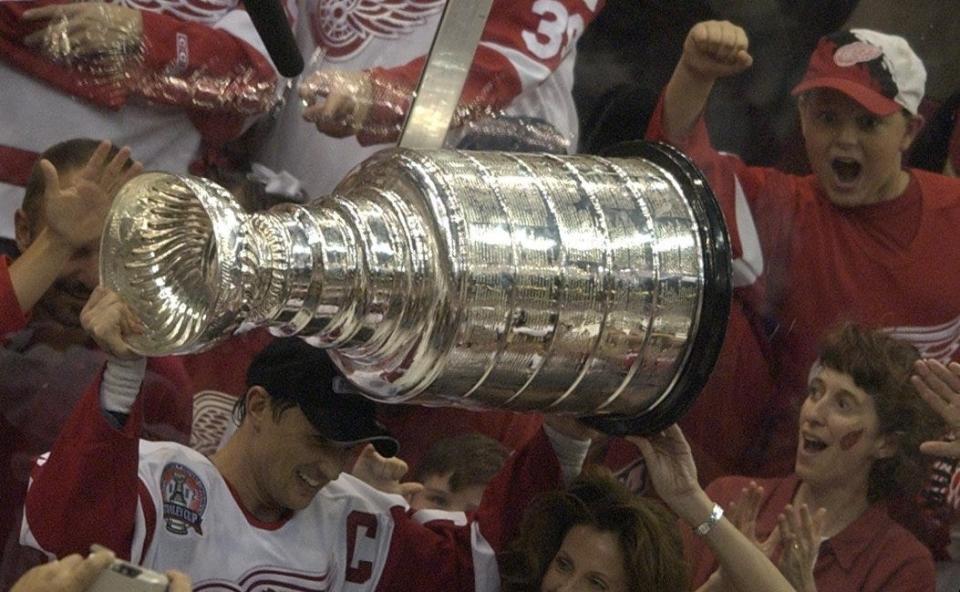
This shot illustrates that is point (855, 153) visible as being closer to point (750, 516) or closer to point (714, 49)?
point (714, 49)

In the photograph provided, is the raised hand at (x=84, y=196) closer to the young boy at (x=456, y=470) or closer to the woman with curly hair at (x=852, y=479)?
the young boy at (x=456, y=470)

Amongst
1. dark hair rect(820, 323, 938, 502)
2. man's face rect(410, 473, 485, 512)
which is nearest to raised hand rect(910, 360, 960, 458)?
dark hair rect(820, 323, 938, 502)

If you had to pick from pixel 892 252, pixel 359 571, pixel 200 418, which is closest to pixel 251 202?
pixel 200 418

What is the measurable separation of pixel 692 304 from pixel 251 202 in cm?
33

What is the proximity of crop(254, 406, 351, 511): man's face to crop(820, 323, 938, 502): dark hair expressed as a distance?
1.17 feet

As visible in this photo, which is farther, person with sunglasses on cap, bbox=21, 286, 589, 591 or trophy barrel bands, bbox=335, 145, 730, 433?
person with sunglasses on cap, bbox=21, 286, 589, 591

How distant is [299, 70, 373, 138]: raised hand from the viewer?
4.27 feet

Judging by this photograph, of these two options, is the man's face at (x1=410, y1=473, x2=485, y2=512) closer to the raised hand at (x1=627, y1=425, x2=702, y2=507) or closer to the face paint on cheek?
the raised hand at (x1=627, y1=425, x2=702, y2=507)

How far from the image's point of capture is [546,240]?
1.07 m

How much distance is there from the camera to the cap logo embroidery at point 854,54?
1.29 m

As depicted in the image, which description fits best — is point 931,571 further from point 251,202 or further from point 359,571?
point 251,202

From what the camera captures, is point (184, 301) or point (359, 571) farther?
point (359, 571)

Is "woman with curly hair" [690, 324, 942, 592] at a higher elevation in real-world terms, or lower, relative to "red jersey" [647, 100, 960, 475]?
lower

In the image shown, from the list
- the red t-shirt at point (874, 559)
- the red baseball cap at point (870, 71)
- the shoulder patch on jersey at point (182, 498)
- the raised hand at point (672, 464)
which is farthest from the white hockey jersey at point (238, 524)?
the red baseball cap at point (870, 71)
